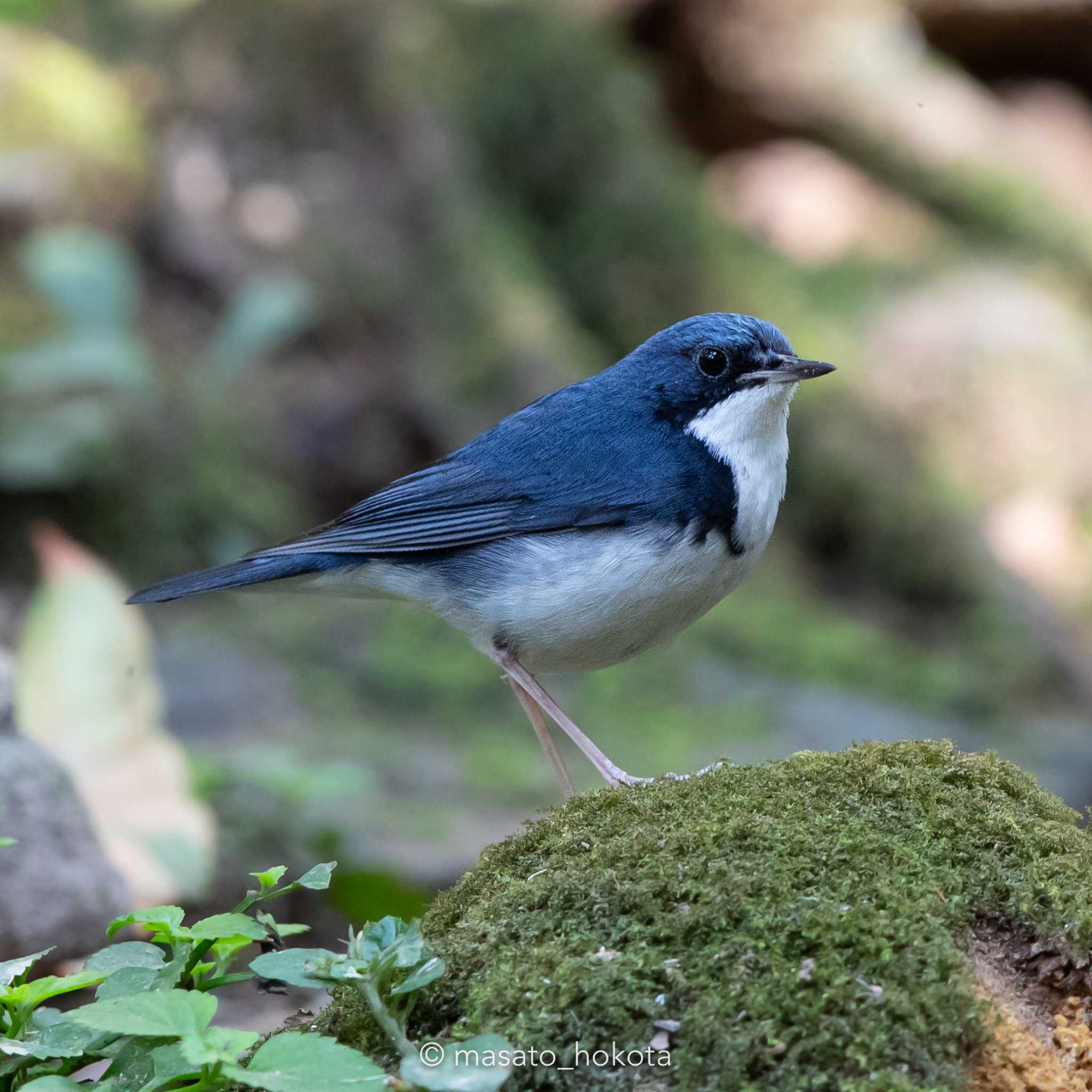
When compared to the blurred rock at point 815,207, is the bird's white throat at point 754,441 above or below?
below

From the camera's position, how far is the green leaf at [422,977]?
7.04 feet

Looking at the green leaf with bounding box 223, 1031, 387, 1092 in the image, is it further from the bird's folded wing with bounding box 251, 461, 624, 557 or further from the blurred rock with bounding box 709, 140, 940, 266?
the blurred rock with bounding box 709, 140, 940, 266

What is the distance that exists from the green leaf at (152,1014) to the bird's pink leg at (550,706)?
5.83ft

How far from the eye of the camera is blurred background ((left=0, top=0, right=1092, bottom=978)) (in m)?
7.98

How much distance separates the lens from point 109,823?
4.76m

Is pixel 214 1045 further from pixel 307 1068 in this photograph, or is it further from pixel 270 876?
pixel 270 876

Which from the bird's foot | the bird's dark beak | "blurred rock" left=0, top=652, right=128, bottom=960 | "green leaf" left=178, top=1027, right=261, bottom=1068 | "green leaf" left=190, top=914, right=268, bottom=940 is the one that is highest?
the bird's dark beak

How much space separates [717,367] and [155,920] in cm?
255

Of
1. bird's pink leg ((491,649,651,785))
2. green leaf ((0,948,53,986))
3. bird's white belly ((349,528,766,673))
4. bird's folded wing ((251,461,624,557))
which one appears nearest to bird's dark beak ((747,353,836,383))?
bird's white belly ((349,528,766,673))

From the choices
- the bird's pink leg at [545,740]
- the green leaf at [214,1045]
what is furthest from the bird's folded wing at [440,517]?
the green leaf at [214,1045]

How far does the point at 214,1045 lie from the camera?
6.37 feet

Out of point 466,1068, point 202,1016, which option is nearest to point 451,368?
point 202,1016

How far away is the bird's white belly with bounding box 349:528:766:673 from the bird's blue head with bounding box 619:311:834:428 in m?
0.51

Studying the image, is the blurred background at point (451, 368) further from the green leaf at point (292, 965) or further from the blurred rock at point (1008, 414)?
the green leaf at point (292, 965)
